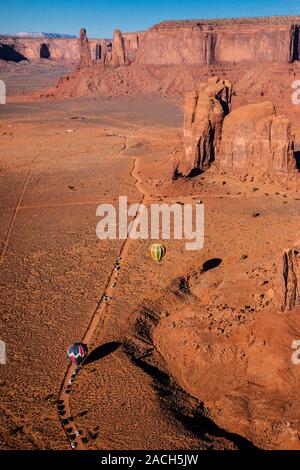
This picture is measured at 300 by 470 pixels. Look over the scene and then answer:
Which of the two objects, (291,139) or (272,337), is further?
(291,139)

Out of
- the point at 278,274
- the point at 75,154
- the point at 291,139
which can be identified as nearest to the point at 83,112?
the point at 75,154

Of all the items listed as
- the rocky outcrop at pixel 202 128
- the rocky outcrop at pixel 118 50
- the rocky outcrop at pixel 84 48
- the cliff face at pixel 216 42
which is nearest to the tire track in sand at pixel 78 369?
the rocky outcrop at pixel 202 128

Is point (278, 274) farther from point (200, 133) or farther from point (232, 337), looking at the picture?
point (200, 133)

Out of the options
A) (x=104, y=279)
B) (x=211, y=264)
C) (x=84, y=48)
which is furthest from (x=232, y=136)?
(x=84, y=48)

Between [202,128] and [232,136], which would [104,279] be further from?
[232,136]

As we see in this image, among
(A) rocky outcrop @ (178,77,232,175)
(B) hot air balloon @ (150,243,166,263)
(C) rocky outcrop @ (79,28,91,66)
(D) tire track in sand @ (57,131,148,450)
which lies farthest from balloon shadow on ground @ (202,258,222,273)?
(C) rocky outcrop @ (79,28,91,66)
